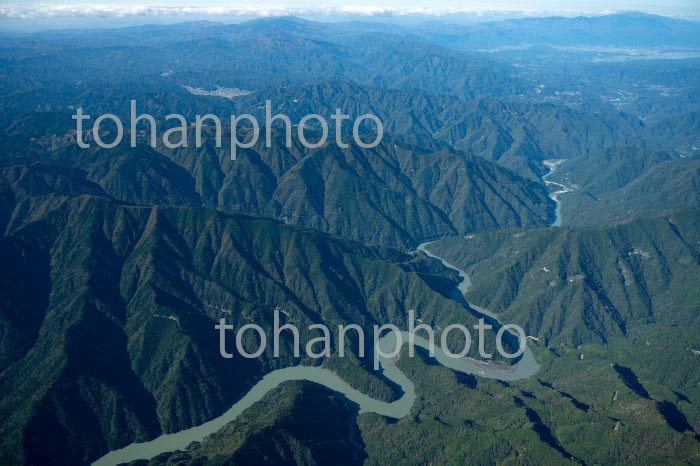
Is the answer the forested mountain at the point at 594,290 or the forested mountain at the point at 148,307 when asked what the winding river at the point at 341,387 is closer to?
the forested mountain at the point at 148,307

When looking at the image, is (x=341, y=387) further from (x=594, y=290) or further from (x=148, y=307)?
(x=594, y=290)

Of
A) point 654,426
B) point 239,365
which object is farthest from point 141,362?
point 654,426

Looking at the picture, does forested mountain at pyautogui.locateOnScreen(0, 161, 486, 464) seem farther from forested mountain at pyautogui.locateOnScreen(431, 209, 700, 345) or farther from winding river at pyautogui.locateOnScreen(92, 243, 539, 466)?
forested mountain at pyautogui.locateOnScreen(431, 209, 700, 345)

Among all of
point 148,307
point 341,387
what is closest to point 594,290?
point 341,387

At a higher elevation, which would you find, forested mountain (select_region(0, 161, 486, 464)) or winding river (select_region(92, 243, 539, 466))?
forested mountain (select_region(0, 161, 486, 464))

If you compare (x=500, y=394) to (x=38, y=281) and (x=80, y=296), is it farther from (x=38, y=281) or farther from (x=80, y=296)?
(x=38, y=281)

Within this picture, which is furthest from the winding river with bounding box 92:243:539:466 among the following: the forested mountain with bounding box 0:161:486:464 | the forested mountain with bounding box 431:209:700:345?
the forested mountain with bounding box 431:209:700:345

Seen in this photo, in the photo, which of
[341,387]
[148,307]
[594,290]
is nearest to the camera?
[341,387]

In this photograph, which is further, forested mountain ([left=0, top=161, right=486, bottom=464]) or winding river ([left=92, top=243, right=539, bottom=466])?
forested mountain ([left=0, top=161, right=486, bottom=464])
